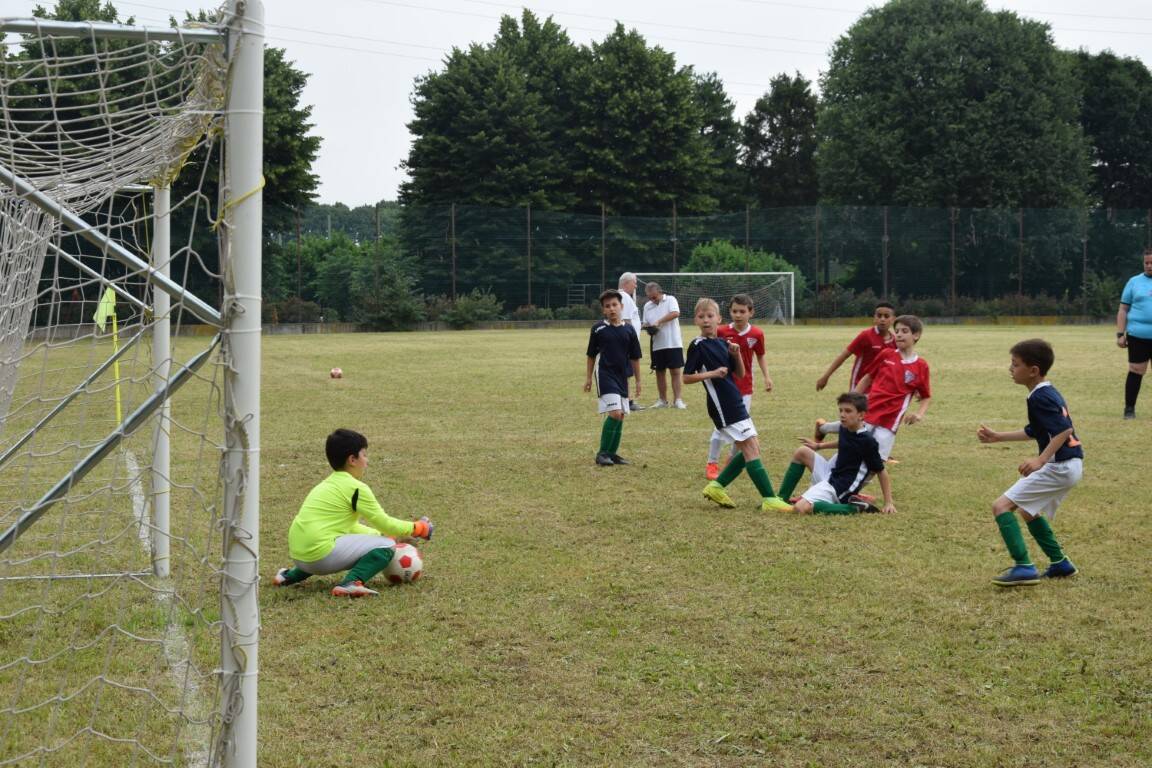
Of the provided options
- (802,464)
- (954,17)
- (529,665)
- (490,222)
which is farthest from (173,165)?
(954,17)

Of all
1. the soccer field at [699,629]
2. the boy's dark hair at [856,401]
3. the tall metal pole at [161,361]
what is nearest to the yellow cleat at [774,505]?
the soccer field at [699,629]

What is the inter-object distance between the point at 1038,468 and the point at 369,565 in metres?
3.24

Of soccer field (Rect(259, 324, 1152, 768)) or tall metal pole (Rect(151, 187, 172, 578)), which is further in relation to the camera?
Result: tall metal pole (Rect(151, 187, 172, 578))

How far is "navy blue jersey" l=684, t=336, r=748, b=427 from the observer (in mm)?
8367

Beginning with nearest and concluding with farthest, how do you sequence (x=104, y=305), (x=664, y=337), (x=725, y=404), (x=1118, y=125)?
(x=104, y=305) < (x=725, y=404) < (x=664, y=337) < (x=1118, y=125)

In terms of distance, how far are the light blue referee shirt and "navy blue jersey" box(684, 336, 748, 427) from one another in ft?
21.9

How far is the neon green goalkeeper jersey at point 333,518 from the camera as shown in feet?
19.3

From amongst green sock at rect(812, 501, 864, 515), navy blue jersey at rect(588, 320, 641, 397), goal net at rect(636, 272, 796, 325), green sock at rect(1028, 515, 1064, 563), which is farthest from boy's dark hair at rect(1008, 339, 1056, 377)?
goal net at rect(636, 272, 796, 325)

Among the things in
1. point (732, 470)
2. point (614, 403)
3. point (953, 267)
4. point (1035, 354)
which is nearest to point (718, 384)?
point (732, 470)

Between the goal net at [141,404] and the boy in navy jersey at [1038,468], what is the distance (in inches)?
146

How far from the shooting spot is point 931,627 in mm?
5227

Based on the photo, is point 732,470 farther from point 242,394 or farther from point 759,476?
point 242,394

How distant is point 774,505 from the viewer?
801 centimetres

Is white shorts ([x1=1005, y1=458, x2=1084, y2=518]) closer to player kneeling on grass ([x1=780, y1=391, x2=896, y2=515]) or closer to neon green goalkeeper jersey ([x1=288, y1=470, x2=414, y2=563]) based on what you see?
player kneeling on grass ([x1=780, y1=391, x2=896, y2=515])
